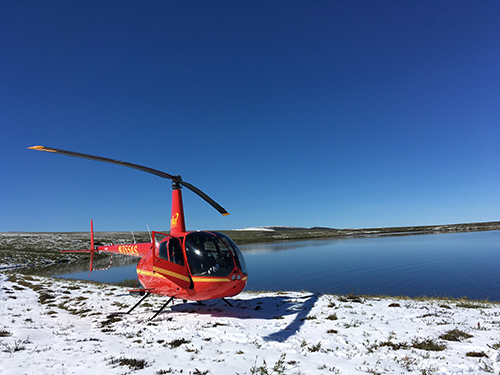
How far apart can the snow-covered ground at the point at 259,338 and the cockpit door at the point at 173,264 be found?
50.8 inches

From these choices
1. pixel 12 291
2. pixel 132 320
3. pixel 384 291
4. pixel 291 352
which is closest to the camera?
pixel 291 352

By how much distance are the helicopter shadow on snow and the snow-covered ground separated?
4 centimetres

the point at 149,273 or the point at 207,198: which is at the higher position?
the point at 207,198

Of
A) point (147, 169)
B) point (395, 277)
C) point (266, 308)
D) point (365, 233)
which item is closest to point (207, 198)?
point (147, 169)

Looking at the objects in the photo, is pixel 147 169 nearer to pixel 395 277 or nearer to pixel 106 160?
pixel 106 160

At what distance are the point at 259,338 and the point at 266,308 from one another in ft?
11.2

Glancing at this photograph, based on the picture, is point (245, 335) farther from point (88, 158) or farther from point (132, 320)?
point (88, 158)

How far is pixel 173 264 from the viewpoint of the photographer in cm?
856

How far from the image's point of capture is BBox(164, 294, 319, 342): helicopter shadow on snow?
27.1ft

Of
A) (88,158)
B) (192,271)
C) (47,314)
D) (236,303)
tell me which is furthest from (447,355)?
(47,314)

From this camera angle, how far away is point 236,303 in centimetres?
1102

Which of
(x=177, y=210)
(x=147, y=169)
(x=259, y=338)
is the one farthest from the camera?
(x=177, y=210)

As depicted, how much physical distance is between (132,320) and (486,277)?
71.8 feet

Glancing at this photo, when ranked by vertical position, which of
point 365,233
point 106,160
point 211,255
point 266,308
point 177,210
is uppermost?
point 106,160
